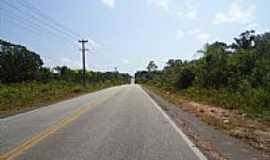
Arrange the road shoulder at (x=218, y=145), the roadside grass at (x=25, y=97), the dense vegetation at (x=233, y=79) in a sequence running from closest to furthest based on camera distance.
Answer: the road shoulder at (x=218, y=145)
the dense vegetation at (x=233, y=79)
the roadside grass at (x=25, y=97)

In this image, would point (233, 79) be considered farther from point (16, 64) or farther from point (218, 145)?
point (16, 64)

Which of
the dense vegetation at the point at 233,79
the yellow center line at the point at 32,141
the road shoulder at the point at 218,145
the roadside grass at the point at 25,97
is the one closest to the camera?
the yellow center line at the point at 32,141

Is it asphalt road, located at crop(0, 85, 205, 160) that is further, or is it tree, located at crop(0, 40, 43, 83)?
tree, located at crop(0, 40, 43, 83)

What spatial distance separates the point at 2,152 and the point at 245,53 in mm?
34912

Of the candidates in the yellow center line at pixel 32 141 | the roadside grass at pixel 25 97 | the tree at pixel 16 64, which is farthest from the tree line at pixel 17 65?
the yellow center line at pixel 32 141

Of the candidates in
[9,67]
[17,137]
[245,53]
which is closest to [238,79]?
[245,53]

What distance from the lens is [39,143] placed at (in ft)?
30.8

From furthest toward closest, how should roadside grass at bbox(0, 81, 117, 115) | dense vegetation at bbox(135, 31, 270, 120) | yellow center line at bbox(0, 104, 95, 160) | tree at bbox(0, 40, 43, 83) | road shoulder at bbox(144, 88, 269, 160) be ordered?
tree at bbox(0, 40, 43, 83), roadside grass at bbox(0, 81, 117, 115), dense vegetation at bbox(135, 31, 270, 120), road shoulder at bbox(144, 88, 269, 160), yellow center line at bbox(0, 104, 95, 160)

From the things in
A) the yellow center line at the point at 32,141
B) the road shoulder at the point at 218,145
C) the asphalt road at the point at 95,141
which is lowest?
the road shoulder at the point at 218,145

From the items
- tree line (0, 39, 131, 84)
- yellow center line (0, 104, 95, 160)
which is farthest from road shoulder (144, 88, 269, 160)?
tree line (0, 39, 131, 84)

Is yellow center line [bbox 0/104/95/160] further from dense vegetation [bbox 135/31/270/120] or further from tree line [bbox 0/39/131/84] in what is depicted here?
tree line [bbox 0/39/131/84]

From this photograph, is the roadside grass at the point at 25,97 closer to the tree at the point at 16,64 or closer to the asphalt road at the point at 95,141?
the asphalt road at the point at 95,141

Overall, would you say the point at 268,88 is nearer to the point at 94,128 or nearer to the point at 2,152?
the point at 94,128

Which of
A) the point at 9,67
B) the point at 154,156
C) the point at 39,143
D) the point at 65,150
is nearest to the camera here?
the point at 154,156
